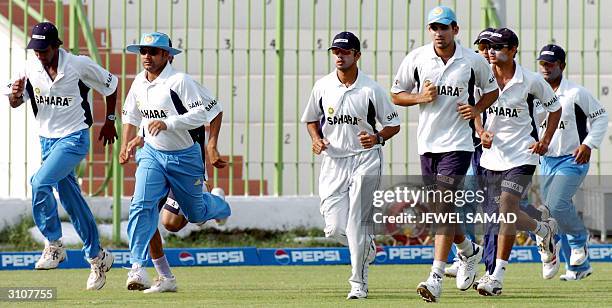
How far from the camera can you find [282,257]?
1645 cm

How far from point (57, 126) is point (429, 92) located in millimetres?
3166

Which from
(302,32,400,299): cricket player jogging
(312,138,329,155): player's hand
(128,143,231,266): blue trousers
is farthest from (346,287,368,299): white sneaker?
(128,143,231,266): blue trousers

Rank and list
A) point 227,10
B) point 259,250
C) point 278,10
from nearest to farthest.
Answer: point 259,250 → point 278,10 → point 227,10

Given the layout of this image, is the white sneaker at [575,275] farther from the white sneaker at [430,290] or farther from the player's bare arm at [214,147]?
the player's bare arm at [214,147]

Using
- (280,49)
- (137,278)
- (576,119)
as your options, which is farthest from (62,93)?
(280,49)

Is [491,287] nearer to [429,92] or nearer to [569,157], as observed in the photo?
[429,92]

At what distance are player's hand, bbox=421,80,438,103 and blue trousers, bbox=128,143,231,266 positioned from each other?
1.91 metres

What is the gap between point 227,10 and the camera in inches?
782

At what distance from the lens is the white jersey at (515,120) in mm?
12117

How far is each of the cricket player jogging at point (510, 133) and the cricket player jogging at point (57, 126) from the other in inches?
123

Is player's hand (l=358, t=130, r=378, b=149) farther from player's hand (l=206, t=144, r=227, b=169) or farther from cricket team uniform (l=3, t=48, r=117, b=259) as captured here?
cricket team uniform (l=3, t=48, r=117, b=259)

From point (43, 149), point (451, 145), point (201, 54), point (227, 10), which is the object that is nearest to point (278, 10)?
point (201, 54)

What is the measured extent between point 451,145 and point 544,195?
142 inches

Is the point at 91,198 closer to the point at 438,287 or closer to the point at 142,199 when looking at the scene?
the point at 142,199
